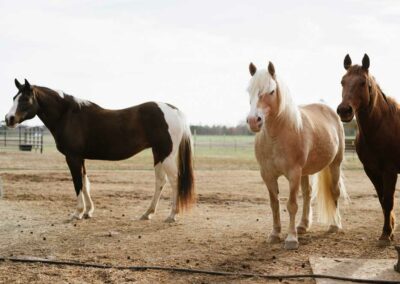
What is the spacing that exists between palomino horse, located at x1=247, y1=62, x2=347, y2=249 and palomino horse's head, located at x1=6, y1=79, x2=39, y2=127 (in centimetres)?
388

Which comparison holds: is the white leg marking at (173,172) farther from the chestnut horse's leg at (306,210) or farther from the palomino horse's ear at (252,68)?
the palomino horse's ear at (252,68)

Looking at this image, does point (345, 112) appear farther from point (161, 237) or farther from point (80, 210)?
point (80, 210)

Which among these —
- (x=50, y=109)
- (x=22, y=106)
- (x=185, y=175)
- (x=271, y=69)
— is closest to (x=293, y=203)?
(x=271, y=69)

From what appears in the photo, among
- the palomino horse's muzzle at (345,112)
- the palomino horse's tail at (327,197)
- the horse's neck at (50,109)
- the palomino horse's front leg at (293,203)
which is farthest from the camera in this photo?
the horse's neck at (50,109)

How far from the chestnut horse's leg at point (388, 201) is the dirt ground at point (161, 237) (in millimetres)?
218

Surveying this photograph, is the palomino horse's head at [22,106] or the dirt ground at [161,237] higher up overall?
the palomino horse's head at [22,106]

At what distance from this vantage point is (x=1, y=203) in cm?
903

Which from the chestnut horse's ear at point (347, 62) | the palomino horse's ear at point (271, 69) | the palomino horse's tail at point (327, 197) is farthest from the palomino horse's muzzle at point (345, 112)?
the palomino horse's tail at point (327, 197)

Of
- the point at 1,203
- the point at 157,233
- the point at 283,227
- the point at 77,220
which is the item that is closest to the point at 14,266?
the point at 157,233

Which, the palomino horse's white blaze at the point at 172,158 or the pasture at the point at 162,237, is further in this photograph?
the palomino horse's white blaze at the point at 172,158

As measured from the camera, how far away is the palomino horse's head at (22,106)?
761cm

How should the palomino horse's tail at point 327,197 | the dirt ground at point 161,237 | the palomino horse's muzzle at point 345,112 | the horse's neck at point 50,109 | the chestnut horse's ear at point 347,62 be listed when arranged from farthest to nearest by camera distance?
the horse's neck at point 50,109 → the palomino horse's tail at point 327,197 → the chestnut horse's ear at point 347,62 → the palomino horse's muzzle at point 345,112 → the dirt ground at point 161,237

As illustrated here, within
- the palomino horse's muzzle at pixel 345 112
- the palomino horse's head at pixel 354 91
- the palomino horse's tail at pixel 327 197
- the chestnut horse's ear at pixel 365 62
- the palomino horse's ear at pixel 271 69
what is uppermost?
the chestnut horse's ear at pixel 365 62

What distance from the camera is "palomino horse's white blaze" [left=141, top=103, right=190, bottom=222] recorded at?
7656 mm
